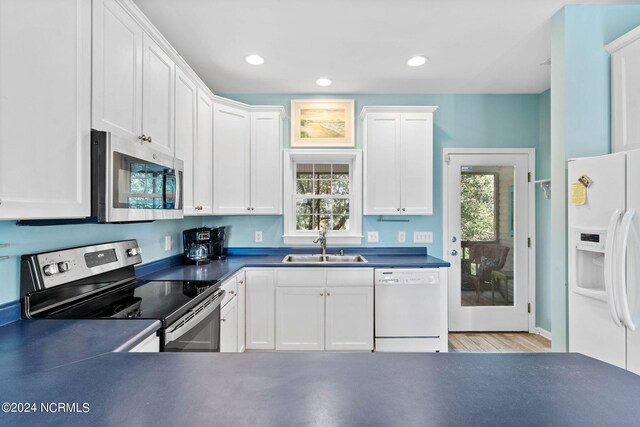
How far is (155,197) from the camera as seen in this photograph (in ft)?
5.73

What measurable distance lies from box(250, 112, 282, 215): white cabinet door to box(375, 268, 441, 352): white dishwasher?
50.0 inches

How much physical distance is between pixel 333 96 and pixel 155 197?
7.63ft

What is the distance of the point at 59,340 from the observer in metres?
1.11

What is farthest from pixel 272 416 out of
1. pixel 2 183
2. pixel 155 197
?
pixel 155 197

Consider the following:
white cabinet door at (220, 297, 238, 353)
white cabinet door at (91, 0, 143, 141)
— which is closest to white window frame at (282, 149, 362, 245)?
white cabinet door at (220, 297, 238, 353)

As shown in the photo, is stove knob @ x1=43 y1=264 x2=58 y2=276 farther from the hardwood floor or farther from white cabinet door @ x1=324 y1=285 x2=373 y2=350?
the hardwood floor

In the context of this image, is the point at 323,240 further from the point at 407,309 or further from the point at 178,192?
Answer: the point at 178,192

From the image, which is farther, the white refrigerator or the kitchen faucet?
the kitchen faucet

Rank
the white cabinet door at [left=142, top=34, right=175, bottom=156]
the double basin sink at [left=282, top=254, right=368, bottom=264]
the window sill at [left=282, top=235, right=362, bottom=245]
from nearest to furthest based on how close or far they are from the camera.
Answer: the white cabinet door at [left=142, top=34, right=175, bottom=156], the double basin sink at [left=282, top=254, right=368, bottom=264], the window sill at [left=282, top=235, right=362, bottom=245]

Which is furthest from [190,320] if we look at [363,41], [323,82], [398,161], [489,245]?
[489,245]

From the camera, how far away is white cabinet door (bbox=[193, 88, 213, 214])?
251 cm

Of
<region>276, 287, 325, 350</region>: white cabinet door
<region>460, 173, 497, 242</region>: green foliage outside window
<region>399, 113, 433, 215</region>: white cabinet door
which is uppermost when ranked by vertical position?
<region>399, 113, 433, 215</region>: white cabinet door

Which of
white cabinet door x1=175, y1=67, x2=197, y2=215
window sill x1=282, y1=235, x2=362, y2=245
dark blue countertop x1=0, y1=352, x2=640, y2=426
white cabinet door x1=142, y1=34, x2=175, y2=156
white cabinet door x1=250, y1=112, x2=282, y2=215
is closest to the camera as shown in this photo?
dark blue countertop x1=0, y1=352, x2=640, y2=426

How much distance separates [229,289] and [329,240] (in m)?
1.29
